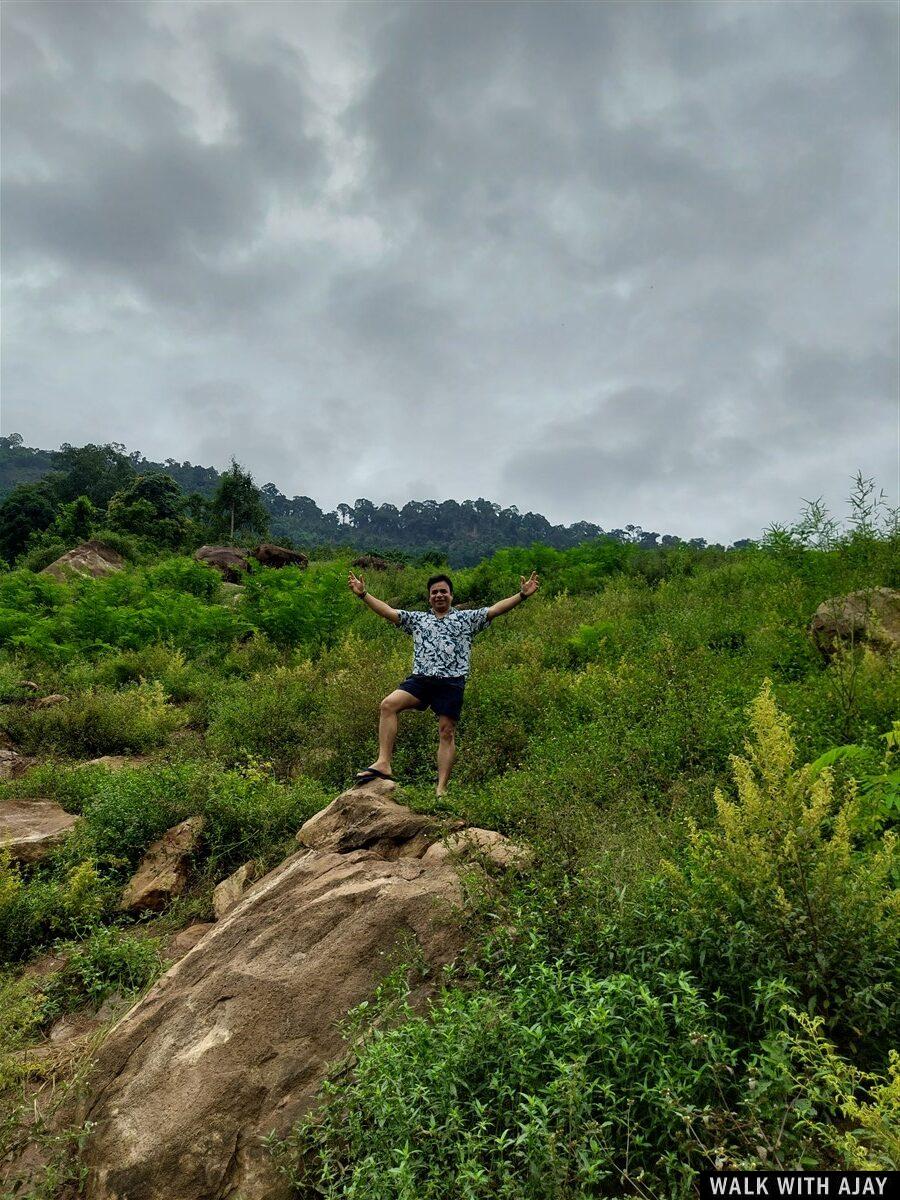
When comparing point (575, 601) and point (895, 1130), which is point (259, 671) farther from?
point (895, 1130)

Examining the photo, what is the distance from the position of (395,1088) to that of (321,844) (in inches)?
94.6

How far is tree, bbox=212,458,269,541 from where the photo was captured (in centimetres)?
3591

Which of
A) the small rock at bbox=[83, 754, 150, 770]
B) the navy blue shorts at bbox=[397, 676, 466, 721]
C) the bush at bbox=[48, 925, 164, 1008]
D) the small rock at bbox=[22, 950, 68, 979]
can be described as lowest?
the small rock at bbox=[22, 950, 68, 979]

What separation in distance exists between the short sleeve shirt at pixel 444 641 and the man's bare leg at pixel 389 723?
0.90 ft

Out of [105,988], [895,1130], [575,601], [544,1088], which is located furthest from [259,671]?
[895,1130]

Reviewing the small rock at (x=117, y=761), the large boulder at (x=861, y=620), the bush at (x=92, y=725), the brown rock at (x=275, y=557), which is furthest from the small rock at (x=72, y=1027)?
the brown rock at (x=275, y=557)

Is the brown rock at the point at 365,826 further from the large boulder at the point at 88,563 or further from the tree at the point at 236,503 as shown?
the tree at the point at 236,503

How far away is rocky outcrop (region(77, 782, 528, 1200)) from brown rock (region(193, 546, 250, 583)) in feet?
63.5

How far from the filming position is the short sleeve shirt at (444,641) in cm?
613

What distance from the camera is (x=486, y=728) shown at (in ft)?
23.7

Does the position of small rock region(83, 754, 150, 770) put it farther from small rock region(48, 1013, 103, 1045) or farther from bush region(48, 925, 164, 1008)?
small rock region(48, 1013, 103, 1045)

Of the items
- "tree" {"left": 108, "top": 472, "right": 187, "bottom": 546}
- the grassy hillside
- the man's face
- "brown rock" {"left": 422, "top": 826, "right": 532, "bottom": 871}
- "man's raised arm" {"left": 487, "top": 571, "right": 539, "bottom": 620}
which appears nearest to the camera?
the grassy hillside

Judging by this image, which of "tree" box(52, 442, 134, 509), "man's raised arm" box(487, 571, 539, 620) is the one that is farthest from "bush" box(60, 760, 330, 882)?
"tree" box(52, 442, 134, 509)

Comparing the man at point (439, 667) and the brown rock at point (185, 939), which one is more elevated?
the man at point (439, 667)
